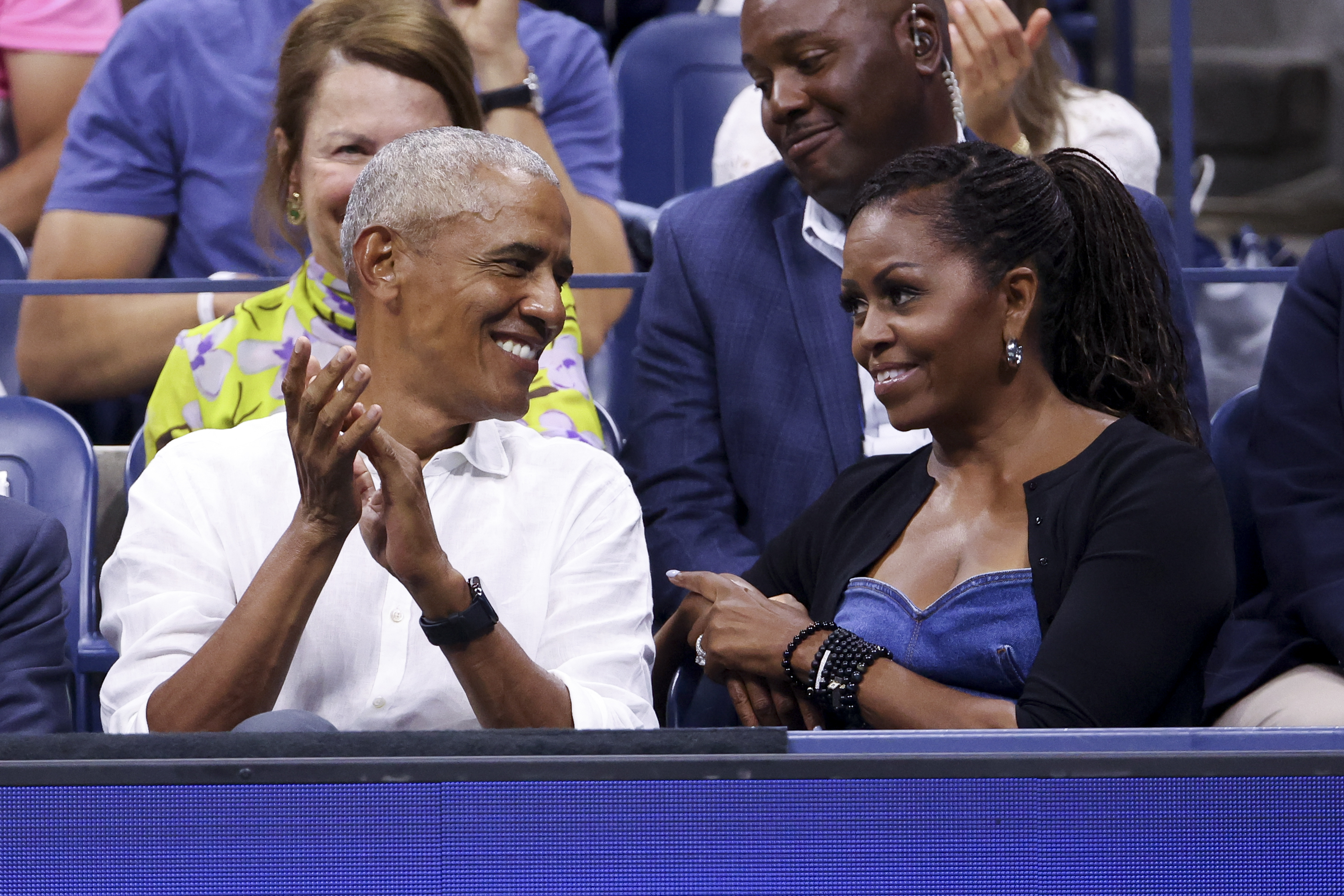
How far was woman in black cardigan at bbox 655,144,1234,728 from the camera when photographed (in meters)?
1.54

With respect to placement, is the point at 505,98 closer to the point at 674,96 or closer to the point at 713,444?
the point at 713,444

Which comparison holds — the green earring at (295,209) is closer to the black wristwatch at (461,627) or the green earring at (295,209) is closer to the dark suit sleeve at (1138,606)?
the black wristwatch at (461,627)

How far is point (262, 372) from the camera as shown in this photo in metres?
2.05

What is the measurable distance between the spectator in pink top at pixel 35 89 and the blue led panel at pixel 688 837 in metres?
2.22

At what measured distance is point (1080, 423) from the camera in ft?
5.62

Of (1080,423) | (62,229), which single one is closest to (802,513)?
(1080,423)

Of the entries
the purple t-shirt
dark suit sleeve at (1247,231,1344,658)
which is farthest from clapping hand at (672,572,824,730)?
the purple t-shirt

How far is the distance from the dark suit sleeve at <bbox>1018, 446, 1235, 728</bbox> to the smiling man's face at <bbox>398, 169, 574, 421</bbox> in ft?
2.00

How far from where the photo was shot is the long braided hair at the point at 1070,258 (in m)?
1.72

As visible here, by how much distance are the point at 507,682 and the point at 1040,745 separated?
1.95ft

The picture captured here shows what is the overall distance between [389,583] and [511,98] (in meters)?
1.26

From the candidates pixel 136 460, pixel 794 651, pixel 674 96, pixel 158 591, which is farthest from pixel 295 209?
pixel 674 96

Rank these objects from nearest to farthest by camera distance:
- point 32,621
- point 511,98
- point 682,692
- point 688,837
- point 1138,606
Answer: point 688,837 → point 1138,606 → point 32,621 → point 682,692 → point 511,98

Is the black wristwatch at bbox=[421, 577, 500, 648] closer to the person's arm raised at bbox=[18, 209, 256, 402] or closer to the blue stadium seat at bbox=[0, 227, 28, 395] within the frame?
the person's arm raised at bbox=[18, 209, 256, 402]
